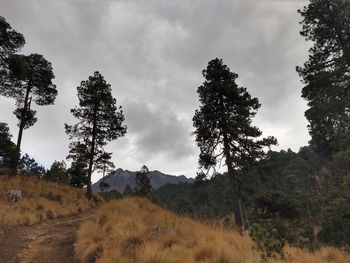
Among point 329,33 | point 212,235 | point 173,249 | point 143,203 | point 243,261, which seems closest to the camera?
point 243,261

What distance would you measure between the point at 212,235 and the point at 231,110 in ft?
44.2

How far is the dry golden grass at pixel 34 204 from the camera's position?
13358 millimetres

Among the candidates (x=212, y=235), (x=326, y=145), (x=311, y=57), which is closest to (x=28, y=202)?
(x=212, y=235)

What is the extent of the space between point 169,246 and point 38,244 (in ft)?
17.1

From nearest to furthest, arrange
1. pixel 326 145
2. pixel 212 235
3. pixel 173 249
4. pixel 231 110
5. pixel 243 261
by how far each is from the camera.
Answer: pixel 243 261 → pixel 173 249 → pixel 212 235 → pixel 231 110 → pixel 326 145

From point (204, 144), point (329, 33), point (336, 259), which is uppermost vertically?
point (329, 33)

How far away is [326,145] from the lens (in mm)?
33188

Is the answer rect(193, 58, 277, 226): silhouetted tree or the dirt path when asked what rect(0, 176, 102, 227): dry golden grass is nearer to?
the dirt path

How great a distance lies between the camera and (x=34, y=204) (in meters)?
16.5

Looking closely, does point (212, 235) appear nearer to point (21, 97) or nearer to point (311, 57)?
point (311, 57)

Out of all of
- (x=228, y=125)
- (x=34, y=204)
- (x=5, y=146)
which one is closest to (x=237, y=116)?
(x=228, y=125)

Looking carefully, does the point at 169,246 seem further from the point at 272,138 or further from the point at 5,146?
the point at 5,146

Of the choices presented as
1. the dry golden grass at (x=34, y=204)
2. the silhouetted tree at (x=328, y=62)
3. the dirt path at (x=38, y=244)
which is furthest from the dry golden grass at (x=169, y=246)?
the silhouetted tree at (x=328, y=62)

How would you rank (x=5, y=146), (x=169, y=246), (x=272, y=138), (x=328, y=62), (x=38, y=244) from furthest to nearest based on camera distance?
(x=5, y=146)
(x=272, y=138)
(x=328, y=62)
(x=38, y=244)
(x=169, y=246)
